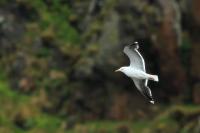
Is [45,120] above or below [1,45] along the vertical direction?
below

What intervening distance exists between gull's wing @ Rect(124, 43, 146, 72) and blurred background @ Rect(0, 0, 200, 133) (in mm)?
18015

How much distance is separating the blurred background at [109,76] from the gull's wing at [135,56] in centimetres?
1802

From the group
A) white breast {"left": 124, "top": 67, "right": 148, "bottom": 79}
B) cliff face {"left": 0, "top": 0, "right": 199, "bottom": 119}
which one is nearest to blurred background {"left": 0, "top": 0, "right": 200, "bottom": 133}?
cliff face {"left": 0, "top": 0, "right": 199, "bottom": 119}

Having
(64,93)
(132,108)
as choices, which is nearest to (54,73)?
(64,93)

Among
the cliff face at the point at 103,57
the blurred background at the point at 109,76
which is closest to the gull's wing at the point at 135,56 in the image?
the blurred background at the point at 109,76

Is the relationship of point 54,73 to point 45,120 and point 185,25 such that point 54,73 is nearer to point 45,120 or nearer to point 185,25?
point 45,120

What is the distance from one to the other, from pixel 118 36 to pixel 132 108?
12.2ft

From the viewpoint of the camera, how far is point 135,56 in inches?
1437

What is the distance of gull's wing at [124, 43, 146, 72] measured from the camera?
36.3m

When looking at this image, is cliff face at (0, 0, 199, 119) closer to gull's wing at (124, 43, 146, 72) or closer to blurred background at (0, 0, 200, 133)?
blurred background at (0, 0, 200, 133)

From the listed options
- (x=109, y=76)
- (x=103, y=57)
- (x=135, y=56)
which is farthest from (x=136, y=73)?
(x=103, y=57)

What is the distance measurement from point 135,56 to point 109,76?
67.5 ft

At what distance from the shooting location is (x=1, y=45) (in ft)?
202

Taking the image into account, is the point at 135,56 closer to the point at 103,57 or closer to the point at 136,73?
the point at 136,73
